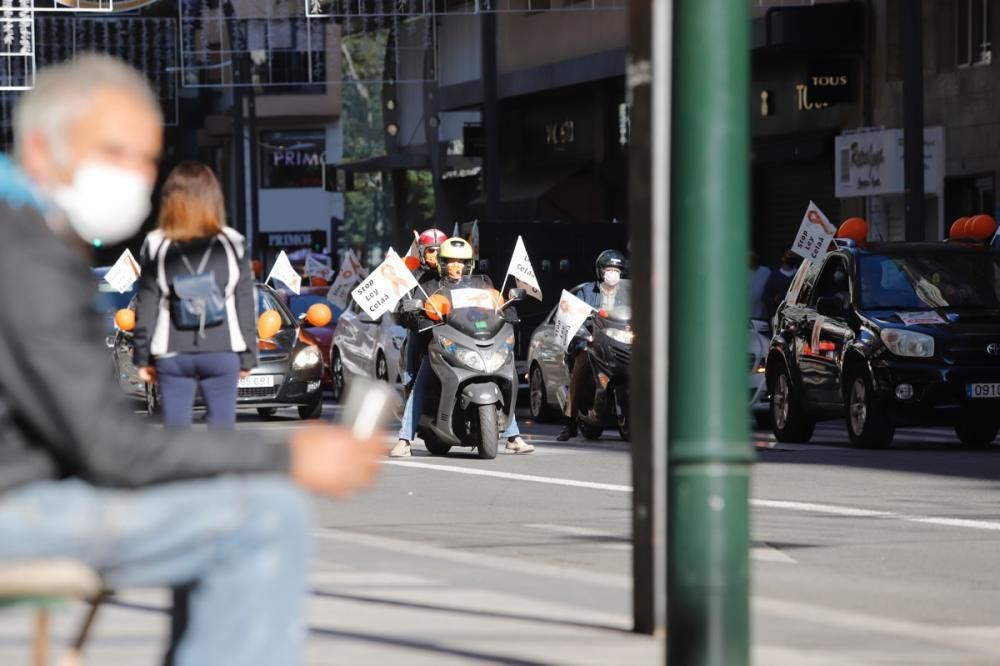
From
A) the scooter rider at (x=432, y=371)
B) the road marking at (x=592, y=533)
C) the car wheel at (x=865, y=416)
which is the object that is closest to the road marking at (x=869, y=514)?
the road marking at (x=592, y=533)

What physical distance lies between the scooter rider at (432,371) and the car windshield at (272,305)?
260 inches

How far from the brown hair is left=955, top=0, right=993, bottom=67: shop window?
22628 mm

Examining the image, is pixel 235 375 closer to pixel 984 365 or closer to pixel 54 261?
pixel 54 261

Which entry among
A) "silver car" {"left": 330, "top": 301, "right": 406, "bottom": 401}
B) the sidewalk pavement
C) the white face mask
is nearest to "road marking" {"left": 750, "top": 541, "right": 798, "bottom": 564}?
the sidewalk pavement

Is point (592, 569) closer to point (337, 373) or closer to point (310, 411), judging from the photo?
point (310, 411)

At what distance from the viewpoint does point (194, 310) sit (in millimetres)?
11117

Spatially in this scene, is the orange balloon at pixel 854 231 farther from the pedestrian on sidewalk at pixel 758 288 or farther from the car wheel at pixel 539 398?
the car wheel at pixel 539 398

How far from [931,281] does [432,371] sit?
14.6 feet

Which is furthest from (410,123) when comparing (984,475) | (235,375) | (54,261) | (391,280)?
(54,261)

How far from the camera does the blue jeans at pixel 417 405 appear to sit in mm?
17875

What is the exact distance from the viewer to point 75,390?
12.1ft

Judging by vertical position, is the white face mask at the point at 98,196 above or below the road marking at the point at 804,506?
above

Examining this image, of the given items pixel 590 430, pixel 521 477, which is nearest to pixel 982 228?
pixel 590 430

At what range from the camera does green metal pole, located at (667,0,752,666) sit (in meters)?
5.73
